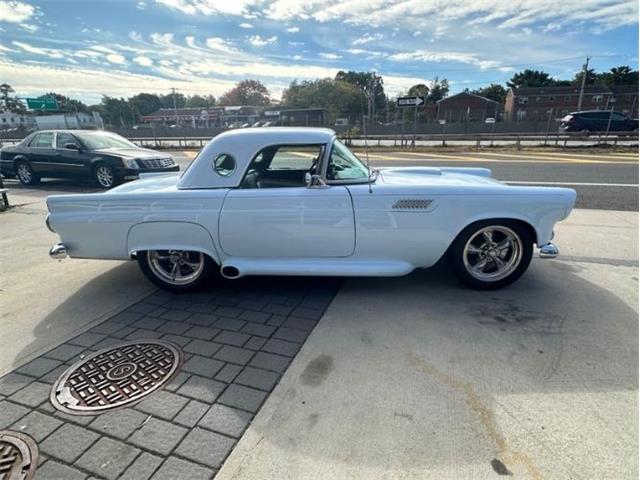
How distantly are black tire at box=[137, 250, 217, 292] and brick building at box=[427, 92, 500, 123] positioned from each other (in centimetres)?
6129

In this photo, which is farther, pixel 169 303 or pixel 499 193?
pixel 169 303

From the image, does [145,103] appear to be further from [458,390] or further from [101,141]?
[458,390]

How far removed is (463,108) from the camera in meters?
61.1

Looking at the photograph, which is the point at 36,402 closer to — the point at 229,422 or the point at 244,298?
the point at 229,422

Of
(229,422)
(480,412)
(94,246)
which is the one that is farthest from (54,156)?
(480,412)

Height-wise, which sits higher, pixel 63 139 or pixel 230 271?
pixel 63 139

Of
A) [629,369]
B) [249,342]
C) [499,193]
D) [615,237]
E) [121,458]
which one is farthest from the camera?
[615,237]

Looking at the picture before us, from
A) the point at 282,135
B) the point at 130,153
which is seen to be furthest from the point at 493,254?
the point at 130,153

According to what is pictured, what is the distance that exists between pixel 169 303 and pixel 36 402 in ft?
4.24

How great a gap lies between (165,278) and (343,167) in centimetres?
198

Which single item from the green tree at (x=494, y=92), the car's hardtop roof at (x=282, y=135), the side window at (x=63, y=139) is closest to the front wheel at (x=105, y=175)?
the side window at (x=63, y=139)

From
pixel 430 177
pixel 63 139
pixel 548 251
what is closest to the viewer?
pixel 548 251

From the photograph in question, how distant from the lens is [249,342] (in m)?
2.74

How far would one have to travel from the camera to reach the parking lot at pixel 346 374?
71.1 inches
